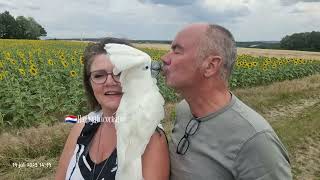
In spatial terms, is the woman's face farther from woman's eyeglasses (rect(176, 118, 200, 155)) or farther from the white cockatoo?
woman's eyeglasses (rect(176, 118, 200, 155))

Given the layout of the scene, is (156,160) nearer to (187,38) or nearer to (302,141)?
(187,38)

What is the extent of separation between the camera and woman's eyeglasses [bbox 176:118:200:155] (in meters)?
2.31

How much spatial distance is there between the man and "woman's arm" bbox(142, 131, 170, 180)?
41 mm

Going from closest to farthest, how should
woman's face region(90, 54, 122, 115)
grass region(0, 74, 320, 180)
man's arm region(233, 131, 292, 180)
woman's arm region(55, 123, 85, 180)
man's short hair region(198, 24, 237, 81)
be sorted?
man's arm region(233, 131, 292, 180) → man's short hair region(198, 24, 237, 81) → woman's face region(90, 54, 122, 115) → woman's arm region(55, 123, 85, 180) → grass region(0, 74, 320, 180)

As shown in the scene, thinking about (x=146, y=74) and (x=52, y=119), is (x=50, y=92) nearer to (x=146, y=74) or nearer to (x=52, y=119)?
(x=52, y=119)

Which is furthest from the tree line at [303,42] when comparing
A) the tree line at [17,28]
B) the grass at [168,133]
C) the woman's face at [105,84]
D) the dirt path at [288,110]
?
the woman's face at [105,84]

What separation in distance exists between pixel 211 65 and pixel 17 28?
5482cm

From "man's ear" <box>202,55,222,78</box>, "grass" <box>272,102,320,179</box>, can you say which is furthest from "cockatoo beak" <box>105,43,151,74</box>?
"grass" <box>272,102,320,179</box>

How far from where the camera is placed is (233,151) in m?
2.14

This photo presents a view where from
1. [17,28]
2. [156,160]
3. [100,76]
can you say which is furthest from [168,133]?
[17,28]

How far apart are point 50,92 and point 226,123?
7.59 metres

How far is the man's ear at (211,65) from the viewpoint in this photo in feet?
7.41

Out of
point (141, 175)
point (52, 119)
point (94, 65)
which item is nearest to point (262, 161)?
point (141, 175)

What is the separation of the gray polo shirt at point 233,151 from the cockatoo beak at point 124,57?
1.41ft
